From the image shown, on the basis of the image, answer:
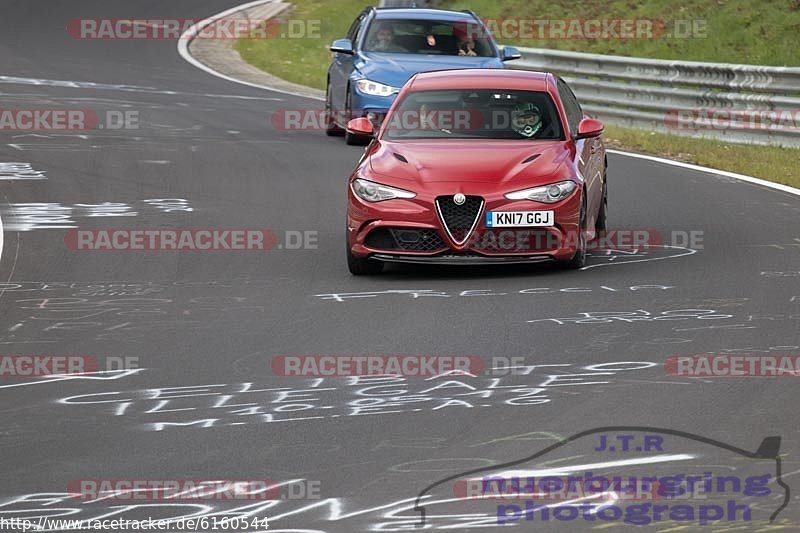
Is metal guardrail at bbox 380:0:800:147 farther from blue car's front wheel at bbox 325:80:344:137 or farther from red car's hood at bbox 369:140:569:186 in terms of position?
red car's hood at bbox 369:140:569:186

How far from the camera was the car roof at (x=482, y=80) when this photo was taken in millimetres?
13531

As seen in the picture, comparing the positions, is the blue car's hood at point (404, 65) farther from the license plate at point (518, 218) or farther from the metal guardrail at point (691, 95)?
the license plate at point (518, 218)

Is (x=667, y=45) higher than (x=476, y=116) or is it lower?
higher

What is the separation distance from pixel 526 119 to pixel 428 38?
8723 mm

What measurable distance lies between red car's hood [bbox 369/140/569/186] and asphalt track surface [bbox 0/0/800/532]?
75cm

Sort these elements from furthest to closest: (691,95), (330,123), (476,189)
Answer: (691,95) < (330,123) < (476,189)

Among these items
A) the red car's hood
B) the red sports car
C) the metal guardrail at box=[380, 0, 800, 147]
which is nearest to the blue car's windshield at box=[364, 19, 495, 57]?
the metal guardrail at box=[380, 0, 800, 147]

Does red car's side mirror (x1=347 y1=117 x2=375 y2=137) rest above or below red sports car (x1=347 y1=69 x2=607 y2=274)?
above

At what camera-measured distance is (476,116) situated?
13266mm

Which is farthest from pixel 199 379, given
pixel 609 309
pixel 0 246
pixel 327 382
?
pixel 0 246

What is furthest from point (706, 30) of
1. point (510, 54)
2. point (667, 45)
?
point (510, 54)

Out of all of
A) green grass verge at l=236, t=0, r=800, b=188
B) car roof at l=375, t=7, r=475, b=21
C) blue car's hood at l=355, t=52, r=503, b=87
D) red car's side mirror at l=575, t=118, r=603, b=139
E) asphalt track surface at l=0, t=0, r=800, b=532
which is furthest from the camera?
car roof at l=375, t=7, r=475, b=21

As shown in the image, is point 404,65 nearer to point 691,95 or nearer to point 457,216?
point 691,95

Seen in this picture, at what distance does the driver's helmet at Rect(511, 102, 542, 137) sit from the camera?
13.1 metres
